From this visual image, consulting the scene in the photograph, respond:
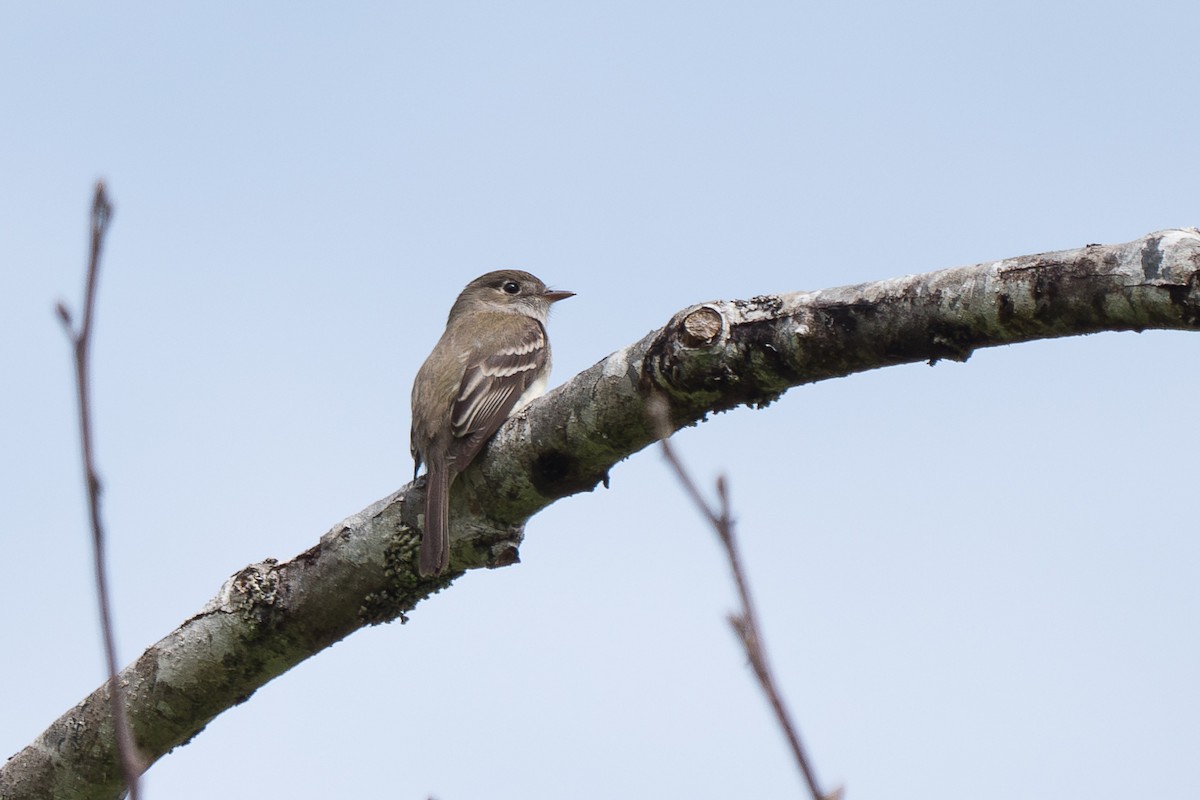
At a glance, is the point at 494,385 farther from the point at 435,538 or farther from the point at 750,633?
the point at 750,633

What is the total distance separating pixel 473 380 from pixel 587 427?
2520 mm

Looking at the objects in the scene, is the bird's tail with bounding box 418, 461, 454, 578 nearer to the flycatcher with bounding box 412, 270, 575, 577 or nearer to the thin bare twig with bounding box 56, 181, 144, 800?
the flycatcher with bounding box 412, 270, 575, 577

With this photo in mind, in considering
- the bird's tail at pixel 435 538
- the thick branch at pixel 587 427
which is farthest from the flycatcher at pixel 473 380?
the thick branch at pixel 587 427

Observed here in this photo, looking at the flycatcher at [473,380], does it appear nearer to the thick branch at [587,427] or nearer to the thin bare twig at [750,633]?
the thick branch at [587,427]

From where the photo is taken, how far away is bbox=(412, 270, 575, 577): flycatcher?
5078 mm

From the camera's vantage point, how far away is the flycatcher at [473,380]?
508 cm

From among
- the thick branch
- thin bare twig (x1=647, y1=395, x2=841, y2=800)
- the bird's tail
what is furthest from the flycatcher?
thin bare twig (x1=647, y1=395, x2=841, y2=800)

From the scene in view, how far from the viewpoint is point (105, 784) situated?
493 centimetres

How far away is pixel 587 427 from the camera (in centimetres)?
443

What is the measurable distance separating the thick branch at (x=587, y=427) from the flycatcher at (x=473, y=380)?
0.37ft

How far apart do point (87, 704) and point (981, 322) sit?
11.1 ft

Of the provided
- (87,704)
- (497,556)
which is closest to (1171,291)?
(497,556)

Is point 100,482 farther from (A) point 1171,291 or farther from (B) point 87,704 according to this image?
(B) point 87,704

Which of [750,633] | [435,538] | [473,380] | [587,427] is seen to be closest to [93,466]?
[750,633]
